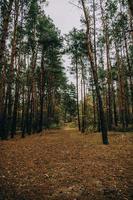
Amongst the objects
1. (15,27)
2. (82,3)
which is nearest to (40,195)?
(82,3)

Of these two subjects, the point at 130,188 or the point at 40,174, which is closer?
the point at 130,188

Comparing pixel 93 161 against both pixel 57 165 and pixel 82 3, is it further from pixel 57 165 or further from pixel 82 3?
pixel 82 3

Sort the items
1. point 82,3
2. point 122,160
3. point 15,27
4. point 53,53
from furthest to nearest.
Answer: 1. point 53,53
2. point 15,27
3. point 82,3
4. point 122,160

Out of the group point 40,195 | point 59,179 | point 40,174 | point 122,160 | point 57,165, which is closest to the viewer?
point 40,195

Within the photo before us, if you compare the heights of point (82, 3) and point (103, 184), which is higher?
point (82, 3)

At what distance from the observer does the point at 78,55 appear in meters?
29.2

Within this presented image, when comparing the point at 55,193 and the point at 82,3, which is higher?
the point at 82,3

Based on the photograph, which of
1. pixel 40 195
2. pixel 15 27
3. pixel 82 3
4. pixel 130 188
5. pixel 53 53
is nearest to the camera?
pixel 40 195

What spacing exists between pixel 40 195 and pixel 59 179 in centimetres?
130

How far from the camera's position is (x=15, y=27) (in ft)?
59.9

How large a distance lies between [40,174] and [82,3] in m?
12.8

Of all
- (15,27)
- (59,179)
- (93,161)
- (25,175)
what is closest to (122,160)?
(93,161)

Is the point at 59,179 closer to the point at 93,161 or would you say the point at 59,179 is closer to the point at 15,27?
the point at 93,161

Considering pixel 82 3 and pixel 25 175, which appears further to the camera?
pixel 82 3
